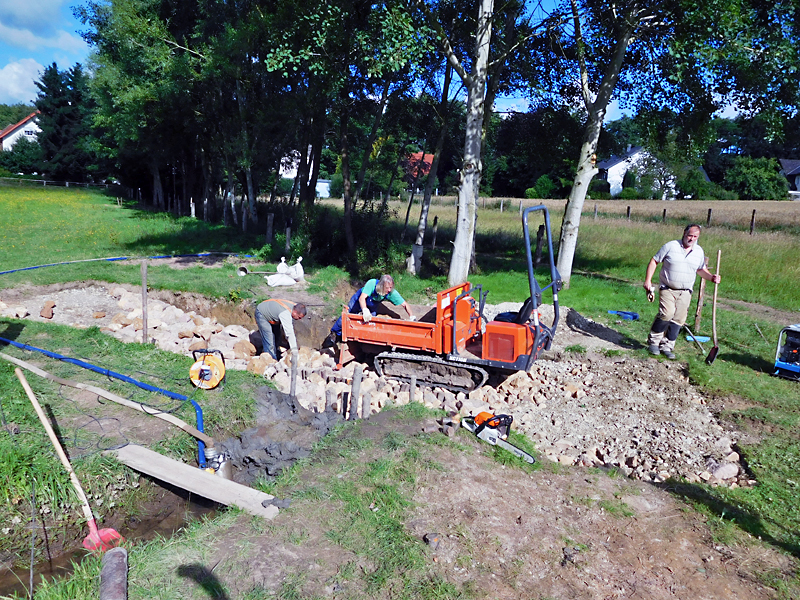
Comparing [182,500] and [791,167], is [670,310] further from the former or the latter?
[791,167]

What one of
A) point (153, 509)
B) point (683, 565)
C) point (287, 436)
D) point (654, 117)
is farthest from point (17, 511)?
point (654, 117)

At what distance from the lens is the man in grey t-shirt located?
8.40 m

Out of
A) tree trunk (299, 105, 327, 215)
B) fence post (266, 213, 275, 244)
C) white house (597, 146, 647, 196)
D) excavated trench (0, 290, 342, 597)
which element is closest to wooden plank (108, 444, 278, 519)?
excavated trench (0, 290, 342, 597)

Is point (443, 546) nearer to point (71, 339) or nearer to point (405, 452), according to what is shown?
point (405, 452)

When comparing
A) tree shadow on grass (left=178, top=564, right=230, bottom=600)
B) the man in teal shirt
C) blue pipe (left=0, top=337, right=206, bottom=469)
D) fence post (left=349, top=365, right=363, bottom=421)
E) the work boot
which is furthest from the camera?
the work boot

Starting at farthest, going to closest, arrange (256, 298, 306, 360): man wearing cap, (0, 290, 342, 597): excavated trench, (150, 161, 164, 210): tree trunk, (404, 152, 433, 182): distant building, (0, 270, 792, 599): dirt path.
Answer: (150, 161, 164, 210): tree trunk < (404, 152, 433, 182): distant building < (256, 298, 306, 360): man wearing cap < (0, 290, 342, 597): excavated trench < (0, 270, 792, 599): dirt path

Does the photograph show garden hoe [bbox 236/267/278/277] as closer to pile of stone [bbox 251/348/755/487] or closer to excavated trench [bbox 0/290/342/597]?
pile of stone [bbox 251/348/755/487]

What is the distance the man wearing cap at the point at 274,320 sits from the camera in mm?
8383

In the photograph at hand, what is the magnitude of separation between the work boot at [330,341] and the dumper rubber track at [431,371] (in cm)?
120

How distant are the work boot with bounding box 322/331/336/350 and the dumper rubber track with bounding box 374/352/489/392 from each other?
1204mm

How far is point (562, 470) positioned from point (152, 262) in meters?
11.8

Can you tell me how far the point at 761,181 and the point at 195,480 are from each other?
5131 cm

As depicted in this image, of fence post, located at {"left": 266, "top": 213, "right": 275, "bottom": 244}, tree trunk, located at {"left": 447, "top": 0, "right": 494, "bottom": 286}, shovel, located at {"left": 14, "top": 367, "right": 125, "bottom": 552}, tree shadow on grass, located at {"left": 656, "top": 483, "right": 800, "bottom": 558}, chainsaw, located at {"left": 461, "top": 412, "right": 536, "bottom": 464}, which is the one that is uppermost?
tree trunk, located at {"left": 447, "top": 0, "right": 494, "bottom": 286}

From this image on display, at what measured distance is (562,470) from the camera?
18.8ft
